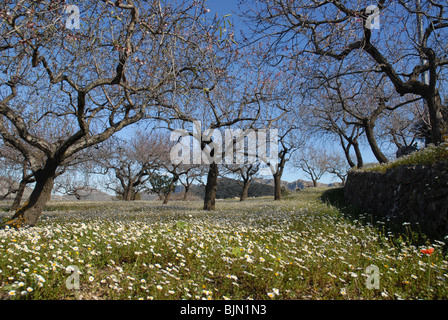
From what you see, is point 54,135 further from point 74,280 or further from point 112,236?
point 74,280

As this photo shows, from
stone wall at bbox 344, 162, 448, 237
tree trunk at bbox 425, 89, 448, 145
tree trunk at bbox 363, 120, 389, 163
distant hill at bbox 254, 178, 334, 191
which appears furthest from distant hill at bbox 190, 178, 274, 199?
tree trunk at bbox 425, 89, 448, 145

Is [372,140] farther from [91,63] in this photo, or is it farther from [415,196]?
[91,63]

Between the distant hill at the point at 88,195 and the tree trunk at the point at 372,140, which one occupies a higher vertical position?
the tree trunk at the point at 372,140

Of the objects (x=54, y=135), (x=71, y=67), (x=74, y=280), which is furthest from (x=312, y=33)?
(x=54, y=135)

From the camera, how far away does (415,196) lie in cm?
795

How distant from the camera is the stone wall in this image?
6.62m

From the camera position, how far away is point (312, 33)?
28.2 ft

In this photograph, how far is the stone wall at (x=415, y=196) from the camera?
21.7ft

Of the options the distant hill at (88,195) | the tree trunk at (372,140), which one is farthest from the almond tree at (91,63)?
the distant hill at (88,195)

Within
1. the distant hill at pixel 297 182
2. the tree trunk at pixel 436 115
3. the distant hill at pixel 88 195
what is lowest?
the distant hill at pixel 88 195

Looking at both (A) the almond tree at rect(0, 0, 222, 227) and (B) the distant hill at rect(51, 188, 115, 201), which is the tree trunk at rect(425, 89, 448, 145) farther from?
(B) the distant hill at rect(51, 188, 115, 201)

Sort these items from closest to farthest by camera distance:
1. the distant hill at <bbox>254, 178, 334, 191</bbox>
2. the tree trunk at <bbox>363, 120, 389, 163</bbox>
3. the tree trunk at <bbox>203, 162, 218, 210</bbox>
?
the tree trunk at <bbox>203, 162, 218, 210</bbox>
the tree trunk at <bbox>363, 120, 389, 163</bbox>
the distant hill at <bbox>254, 178, 334, 191</bbox>

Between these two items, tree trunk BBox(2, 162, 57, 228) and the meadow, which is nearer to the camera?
the meadow

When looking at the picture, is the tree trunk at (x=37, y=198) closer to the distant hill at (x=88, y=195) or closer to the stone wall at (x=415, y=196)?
the stone wall at (x=415, y=196)
